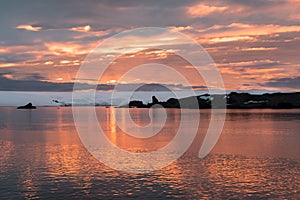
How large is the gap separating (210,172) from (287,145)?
81.9ft

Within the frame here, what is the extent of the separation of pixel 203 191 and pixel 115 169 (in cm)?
1183

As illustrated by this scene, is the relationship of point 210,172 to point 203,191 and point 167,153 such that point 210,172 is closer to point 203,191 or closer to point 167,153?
point 203,191

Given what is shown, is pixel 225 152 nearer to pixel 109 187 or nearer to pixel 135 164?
pixel 135 164

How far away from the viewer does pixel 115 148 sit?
5538 centimetres

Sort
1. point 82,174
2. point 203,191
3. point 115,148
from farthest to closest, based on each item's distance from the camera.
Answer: point 115,148
point 82,174
point 203,191

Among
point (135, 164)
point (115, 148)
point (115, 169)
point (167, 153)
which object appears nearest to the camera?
point (115, 169)

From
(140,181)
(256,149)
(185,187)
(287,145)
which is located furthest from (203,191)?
(287,145)

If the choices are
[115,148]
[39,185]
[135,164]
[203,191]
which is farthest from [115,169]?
[115,148]

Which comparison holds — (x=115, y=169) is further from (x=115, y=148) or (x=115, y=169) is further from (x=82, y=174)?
(x=115, y=148)

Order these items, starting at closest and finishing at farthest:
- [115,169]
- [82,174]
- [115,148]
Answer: [82,174], [115,169], [115,148]

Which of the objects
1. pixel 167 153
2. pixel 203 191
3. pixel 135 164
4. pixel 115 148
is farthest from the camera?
pixel 115 148

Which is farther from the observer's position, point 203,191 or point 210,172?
point 210,172

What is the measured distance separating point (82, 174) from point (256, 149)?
2755cm

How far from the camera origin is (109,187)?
30.3 meters
